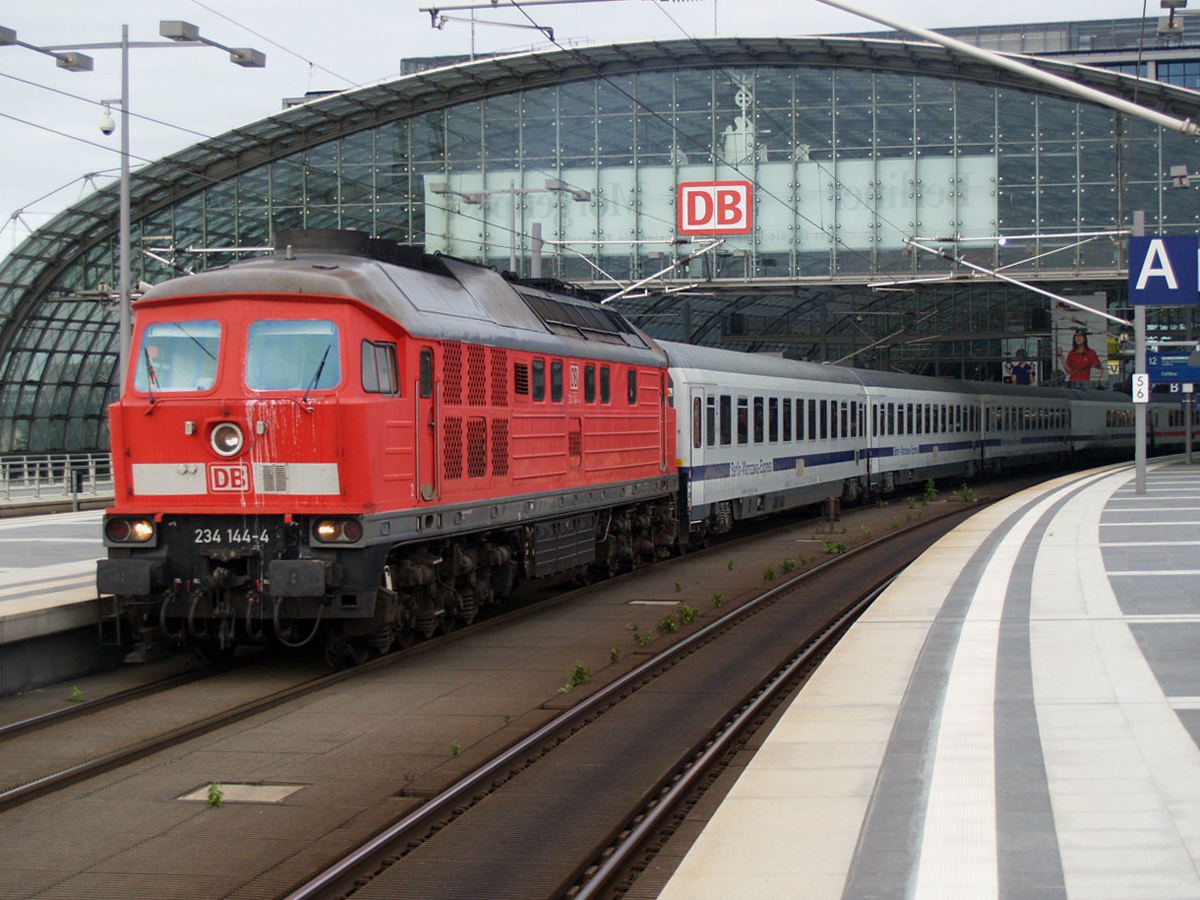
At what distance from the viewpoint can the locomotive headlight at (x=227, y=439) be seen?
12617 mm

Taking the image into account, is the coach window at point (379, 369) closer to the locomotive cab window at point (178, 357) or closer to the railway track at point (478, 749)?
the locomotive cab window at point (178, 357)

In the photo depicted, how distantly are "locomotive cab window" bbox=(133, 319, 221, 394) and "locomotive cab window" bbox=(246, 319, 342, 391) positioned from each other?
0.38 m

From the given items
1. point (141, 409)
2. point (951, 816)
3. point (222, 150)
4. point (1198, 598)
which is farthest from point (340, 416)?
point (222, 150)

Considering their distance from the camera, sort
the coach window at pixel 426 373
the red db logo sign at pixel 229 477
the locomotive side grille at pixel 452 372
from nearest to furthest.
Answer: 1. the red db logo sign at pixel 229 477
2. the coach window at pixel 426 373
3. the locomotive side grille at pixel 452 372

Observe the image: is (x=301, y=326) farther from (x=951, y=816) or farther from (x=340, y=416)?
(x=951, y=816)

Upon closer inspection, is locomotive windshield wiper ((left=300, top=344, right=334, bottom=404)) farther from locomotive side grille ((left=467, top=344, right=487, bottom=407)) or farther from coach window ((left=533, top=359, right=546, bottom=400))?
coach window ((left=533, top=359, right=546, bottom=400))

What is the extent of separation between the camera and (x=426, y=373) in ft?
44.9

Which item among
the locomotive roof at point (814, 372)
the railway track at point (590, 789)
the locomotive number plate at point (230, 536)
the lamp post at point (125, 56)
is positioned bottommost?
the railway track at point (590, 789)

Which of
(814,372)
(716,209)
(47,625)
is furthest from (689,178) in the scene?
(47,625)

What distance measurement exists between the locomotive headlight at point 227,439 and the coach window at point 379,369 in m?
1.19

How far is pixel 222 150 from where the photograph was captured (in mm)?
53219

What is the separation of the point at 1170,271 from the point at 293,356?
1955 centimetres

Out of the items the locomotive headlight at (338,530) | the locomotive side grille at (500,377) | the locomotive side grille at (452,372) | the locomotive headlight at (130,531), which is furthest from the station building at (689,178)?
the locomotive headlight at (338,530)

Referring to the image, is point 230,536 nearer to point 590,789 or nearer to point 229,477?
point 229,477
